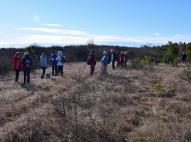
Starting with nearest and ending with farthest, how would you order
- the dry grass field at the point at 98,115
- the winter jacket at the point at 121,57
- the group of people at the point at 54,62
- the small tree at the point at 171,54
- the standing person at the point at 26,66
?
the dry grass field at the point at 98,115 → the standing person at the point at 26,66 → the group of people at the point at 54,62 → the winter jacket at the point at 121,57 → the small tree at the point at 171,54

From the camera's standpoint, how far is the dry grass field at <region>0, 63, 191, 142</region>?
10344 millimetres

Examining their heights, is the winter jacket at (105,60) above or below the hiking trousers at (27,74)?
above

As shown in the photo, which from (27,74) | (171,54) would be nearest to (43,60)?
(27,74)

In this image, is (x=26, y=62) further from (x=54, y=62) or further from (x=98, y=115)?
(x=98, y=115)

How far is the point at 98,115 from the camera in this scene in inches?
475

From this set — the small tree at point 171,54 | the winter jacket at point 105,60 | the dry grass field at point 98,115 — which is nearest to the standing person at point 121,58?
the winter jacket at point 105,60

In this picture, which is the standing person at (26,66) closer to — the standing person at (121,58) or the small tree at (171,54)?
the standing person at (121,58)

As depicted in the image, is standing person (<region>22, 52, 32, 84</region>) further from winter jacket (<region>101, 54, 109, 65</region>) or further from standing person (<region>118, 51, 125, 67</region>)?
standing person (<region>118, 51, 125, 67</region>)

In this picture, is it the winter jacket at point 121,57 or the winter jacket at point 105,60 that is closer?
the winter jacket at point 105,60

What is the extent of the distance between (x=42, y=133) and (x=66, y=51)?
43.5 meters

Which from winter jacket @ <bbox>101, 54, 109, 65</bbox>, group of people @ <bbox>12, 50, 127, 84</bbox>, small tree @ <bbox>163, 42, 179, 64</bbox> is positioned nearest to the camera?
group of people @ <bbox>12, 50, 127, 84</bbox>

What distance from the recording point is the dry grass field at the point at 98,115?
10.3 meters

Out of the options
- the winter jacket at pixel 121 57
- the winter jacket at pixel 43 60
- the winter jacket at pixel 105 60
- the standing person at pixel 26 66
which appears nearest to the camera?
the standing person at pixel 26 66

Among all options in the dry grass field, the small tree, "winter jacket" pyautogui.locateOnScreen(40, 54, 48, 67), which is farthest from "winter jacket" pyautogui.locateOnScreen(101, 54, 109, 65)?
the small tree
